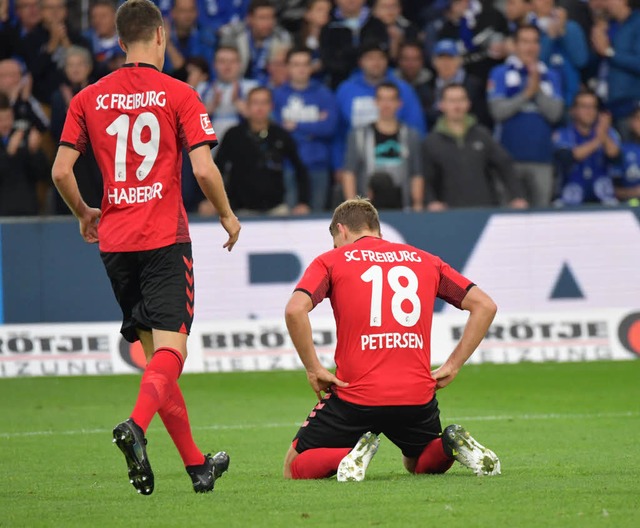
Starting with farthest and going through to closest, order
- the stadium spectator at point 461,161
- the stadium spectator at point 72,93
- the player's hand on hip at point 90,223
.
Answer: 1. the stadium spectator at point 461,161
2. the stadium spectator at point 72,93
3. the player's hand on hip at point 90,223

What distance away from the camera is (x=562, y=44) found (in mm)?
17672

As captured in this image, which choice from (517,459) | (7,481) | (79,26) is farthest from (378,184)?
(7,481)

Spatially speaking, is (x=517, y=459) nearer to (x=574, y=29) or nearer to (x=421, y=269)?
(x=421, y=269)

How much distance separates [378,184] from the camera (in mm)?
15539

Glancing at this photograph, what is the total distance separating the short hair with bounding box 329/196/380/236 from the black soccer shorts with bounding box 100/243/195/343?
3.34 feet

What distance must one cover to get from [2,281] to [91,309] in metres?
1.01

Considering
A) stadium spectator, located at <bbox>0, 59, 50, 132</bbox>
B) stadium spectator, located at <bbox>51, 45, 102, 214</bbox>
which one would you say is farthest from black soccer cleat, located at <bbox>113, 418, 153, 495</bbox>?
stadium spectator, located at <bbox>0, 59, 50, 132</bbox>

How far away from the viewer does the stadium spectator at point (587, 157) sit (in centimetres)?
1700

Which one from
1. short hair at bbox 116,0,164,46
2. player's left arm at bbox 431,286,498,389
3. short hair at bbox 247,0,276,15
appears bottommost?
player's left arm at bbox 431,286,498,389

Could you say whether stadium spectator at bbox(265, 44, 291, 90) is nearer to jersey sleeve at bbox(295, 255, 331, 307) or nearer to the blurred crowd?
the blurred crowd

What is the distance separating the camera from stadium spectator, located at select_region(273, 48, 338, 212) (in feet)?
53.1

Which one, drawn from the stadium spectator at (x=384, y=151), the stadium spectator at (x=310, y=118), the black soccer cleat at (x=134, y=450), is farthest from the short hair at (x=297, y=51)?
the black soccer cleat at (x=134, y=450)

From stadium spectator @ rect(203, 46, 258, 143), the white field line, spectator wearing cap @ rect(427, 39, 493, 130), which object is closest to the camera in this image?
the white field line

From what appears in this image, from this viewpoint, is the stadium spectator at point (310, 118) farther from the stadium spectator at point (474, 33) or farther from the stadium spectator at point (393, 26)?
the stadium spectator at point (474, 33)
